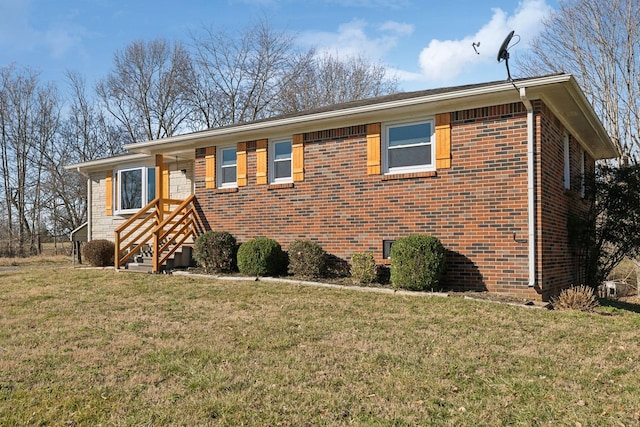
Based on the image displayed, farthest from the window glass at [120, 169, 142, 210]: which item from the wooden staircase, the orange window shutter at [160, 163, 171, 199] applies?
the wooden staircase

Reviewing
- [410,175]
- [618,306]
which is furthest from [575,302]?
[410,175]

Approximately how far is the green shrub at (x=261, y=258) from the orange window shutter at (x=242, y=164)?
1800 millimetres

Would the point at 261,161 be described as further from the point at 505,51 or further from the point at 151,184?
the point at 505,51

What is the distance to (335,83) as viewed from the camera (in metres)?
27.8

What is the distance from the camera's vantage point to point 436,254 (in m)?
8.28

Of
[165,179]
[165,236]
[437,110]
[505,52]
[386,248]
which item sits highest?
[505,52]

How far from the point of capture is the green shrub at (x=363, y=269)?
9.14 metres

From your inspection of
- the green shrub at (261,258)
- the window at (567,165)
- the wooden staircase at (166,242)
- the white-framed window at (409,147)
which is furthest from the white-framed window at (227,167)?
the window at (567,165)

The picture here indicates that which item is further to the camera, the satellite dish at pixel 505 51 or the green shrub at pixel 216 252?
the green shrub at pixel 216 252

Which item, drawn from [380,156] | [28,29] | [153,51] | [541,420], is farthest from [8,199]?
[541,420]

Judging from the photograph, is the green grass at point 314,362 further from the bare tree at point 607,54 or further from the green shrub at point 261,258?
the bare tree at point 607,54

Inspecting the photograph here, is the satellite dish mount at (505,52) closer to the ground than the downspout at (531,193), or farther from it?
farther from it

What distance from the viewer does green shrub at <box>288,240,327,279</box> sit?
9648mm

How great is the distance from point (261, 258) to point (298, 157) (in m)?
2.43
